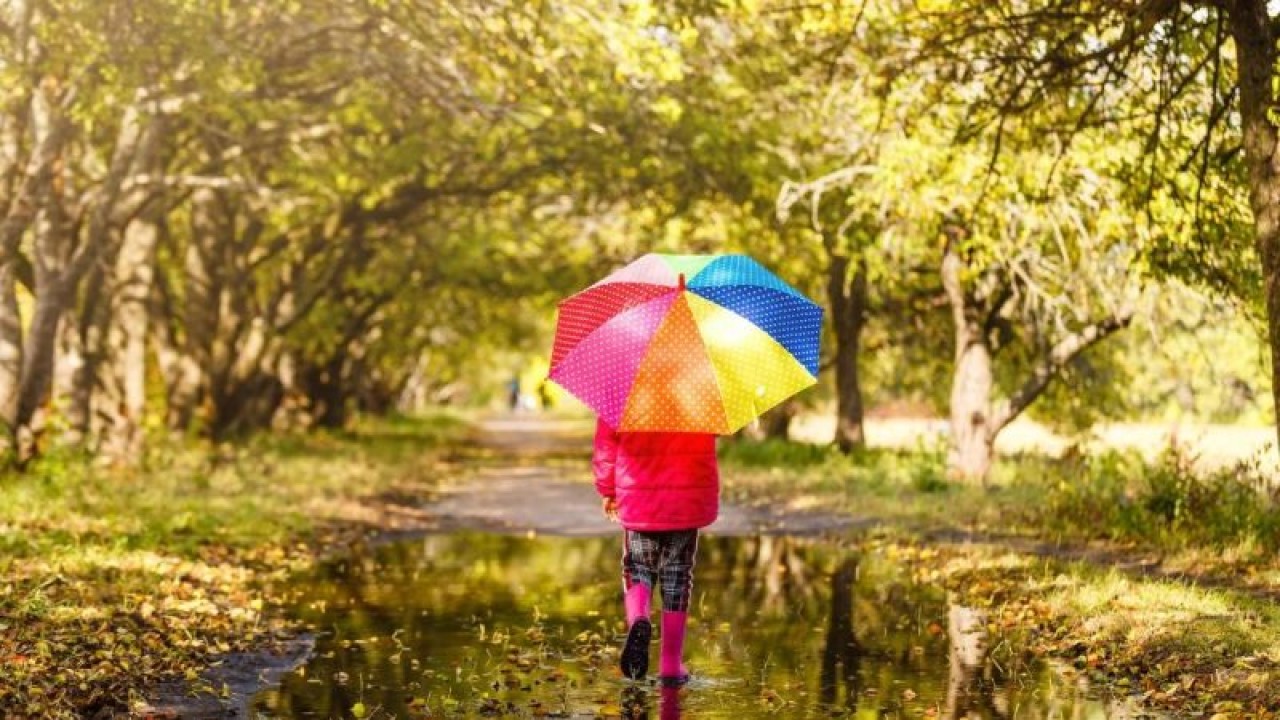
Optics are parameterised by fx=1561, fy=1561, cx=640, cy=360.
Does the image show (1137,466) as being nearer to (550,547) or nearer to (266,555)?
(550,547)

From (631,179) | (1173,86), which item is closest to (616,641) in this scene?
(1173,86)

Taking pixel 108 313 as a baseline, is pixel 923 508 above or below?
below

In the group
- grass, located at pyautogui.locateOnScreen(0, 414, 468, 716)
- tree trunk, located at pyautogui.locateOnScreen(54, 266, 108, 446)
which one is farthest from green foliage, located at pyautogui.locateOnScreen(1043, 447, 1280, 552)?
tree trunk, located at pyautogui.locateOnScreen(54, 266, 108, 446)

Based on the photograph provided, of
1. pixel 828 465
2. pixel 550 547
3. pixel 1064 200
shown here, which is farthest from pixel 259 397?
pixel 1064 200

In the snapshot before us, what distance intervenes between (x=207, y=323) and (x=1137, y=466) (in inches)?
644

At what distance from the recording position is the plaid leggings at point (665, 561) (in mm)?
8266

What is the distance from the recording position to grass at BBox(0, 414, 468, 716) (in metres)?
8.16

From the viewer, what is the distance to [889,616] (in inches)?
431

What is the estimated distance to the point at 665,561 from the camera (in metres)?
8.31

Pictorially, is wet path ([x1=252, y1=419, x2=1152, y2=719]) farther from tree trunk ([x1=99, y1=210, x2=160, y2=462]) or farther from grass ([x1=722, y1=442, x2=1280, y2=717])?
tree trunk ([x1=99, y1=210, x2=160, y2=462])

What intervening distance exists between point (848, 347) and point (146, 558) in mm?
19143

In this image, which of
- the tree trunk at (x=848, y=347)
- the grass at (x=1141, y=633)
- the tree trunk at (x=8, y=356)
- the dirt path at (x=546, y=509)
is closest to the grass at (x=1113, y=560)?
the grass at (x=1141, y=633)

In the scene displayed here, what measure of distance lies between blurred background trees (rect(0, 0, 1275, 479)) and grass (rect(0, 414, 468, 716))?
1.76 metres

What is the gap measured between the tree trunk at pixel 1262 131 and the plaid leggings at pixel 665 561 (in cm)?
339
